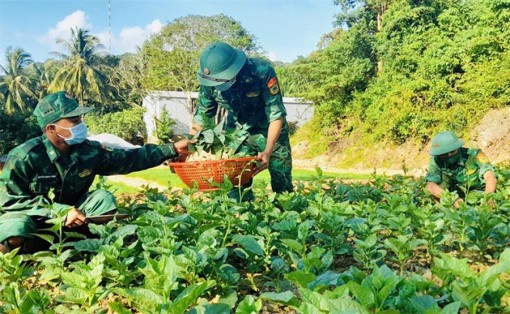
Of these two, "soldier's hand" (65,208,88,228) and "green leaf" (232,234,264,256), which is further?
"soldier's hand" (65,208,88,228)

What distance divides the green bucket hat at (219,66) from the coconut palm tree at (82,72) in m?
36.0

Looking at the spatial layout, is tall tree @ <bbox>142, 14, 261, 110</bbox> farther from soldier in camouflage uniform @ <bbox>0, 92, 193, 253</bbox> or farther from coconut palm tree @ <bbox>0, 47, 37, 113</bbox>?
soldier in camouflage uniform @ <bbox>0, 92, 193, 253</bbox>

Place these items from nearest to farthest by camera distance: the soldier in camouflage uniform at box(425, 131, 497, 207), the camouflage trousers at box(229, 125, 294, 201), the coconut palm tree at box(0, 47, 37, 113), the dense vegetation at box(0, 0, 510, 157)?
1. the soldier in camouflage uniform at box(425, 131, 497, 207)
2. the camouflage trousers at box(229, 125, 294, 201)
3. the dense vegetation at box(0, 0, 510, 157)
4. the coconut palm tree at box(0, 47, 37, 113)

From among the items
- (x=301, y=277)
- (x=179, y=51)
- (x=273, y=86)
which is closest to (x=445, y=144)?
(x=273, y=86)

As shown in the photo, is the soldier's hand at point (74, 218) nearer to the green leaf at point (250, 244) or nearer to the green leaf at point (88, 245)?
the green leaf at point (88, 245)

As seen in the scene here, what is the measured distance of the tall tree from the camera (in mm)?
29766

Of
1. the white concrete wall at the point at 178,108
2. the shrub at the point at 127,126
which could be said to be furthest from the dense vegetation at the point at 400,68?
the shrub at the point at 127,126

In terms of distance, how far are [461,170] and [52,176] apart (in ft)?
11.2

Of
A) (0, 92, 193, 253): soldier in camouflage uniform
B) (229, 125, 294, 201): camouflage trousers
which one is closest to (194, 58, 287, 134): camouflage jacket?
(229, 125, 294, 201): camouflage trousers

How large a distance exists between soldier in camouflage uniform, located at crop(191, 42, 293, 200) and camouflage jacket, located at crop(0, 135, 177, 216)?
0.66 m

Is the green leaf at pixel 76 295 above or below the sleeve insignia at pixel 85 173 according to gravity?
below

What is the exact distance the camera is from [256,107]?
170 inches

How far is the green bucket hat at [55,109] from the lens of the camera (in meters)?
3.09

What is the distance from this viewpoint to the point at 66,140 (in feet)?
10.2
